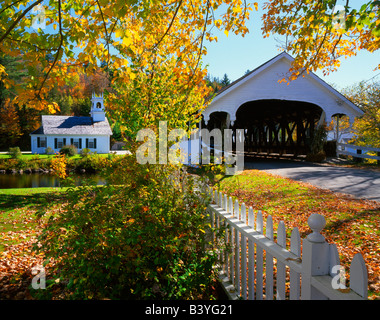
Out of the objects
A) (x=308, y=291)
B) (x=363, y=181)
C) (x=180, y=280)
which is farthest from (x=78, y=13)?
(x=363, y=181)

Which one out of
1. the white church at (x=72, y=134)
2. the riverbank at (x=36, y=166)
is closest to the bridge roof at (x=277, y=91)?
the riverbank at (x=36, y=166)

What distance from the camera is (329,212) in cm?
634

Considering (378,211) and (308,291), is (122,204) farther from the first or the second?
(378,211)

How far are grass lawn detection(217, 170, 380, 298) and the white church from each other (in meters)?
30.3

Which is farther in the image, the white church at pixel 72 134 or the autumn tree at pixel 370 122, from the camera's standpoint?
the white church at pixel 72 134

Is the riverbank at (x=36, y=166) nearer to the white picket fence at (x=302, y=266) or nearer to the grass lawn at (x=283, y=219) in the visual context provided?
the grass lawn at (x=283, y=219)

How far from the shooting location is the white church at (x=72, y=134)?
35.8 m

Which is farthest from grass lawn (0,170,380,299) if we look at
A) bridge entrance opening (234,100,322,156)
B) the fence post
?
bridge entrance opening (234,100,322,156)

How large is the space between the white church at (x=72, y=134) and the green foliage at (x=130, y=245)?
3557 cm

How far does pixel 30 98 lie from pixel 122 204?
5.98ft

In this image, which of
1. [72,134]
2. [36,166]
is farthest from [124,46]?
[72,134]

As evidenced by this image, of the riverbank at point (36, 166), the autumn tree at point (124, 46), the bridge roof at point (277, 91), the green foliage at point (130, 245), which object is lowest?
the riverbank at point (36, 166)

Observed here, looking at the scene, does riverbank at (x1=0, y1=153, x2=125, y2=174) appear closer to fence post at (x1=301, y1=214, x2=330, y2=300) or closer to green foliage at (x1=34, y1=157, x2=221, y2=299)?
green foliage at (x1=34, y1=157, x2=221, y2=299)

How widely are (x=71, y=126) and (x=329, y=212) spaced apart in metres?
36.6
